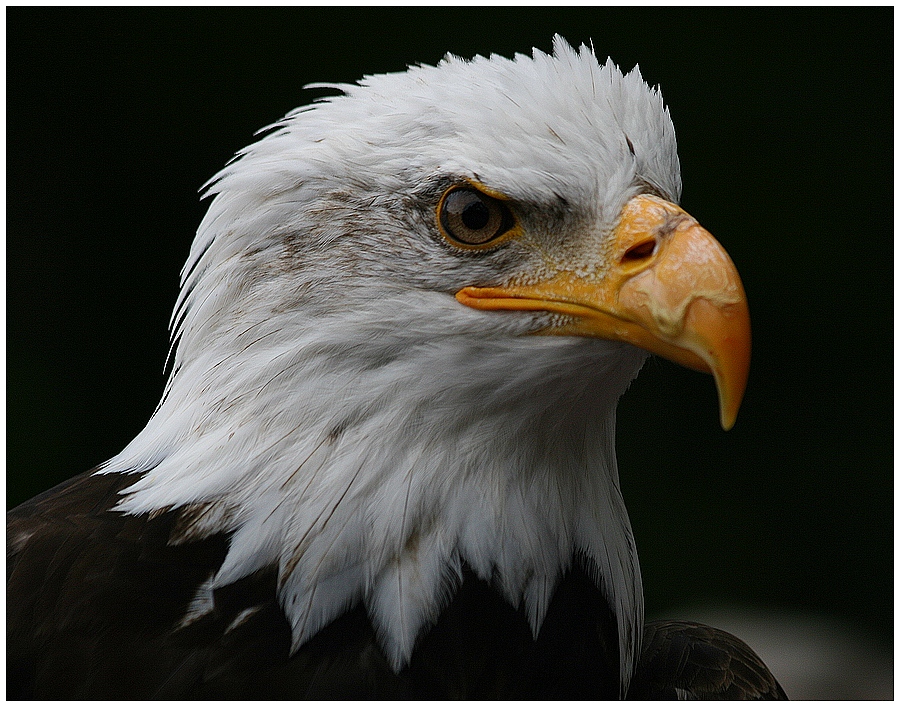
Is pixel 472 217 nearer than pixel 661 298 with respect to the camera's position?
No

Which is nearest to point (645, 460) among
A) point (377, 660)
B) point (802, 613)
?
point (802, 613)

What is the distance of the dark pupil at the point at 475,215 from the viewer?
1.62 m

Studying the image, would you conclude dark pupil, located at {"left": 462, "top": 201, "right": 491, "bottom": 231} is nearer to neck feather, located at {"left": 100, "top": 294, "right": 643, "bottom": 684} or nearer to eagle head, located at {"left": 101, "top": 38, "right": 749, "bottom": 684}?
eagle head, located at {"left": 101, "top": 38, "right": 749, "bottom": 684}

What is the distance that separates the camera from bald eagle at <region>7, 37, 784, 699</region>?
1.62 metres

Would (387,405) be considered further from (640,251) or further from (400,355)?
(640,251)

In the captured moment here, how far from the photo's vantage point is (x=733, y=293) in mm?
1494

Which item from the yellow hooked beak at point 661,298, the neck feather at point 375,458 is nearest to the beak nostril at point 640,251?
the yellow hooked beak at point 661,298

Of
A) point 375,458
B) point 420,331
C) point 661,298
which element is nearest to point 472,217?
point 420,331

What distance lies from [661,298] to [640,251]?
0.35 ft

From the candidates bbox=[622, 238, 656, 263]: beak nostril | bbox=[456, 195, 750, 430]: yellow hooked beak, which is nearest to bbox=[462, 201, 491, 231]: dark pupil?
bbox=[456, 195, 750, 430]: yellow hooked beak

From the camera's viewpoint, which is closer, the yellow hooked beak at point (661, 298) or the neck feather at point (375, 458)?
the yellow hooked beak at point (661, 298)

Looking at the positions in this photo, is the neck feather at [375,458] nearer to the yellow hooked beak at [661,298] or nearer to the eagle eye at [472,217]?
the yellow hooked beak at [661,298]

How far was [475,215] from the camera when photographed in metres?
1.62

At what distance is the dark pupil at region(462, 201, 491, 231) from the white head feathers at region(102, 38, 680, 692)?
0.15 ft
